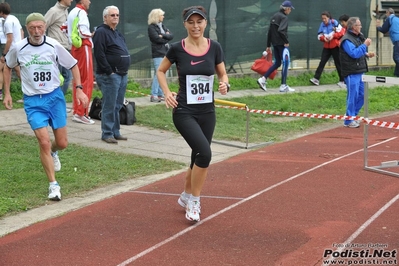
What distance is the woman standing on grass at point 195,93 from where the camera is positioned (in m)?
7.46

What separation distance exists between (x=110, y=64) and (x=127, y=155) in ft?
5.00

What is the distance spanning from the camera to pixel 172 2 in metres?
18.1

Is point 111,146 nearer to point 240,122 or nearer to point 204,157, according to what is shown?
point 240,122

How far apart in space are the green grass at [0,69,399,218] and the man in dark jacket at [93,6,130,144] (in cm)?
71

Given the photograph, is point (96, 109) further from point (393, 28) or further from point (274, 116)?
point (393, 28)

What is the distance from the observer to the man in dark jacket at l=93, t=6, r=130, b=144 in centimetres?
1152

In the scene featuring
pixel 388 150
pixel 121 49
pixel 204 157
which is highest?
pixel 121 49

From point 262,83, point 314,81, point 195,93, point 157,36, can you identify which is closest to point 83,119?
point 157,36

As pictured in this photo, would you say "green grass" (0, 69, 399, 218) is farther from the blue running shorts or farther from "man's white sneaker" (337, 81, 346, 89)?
"man's white sneaker" (337, 81, 346, 89)

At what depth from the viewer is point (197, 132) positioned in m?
7.45

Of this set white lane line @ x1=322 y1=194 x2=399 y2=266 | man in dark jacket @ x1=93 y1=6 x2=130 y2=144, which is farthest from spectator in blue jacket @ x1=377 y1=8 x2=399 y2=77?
white lane line @ x1=322 y1=194 x2=399 y2=266

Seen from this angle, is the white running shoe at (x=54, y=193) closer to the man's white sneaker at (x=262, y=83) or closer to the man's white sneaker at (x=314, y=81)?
the man's white sneaker at (x=262, y=83)

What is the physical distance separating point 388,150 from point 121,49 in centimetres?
432

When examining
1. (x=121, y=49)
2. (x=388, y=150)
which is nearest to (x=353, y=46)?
(x=388, y=150)
